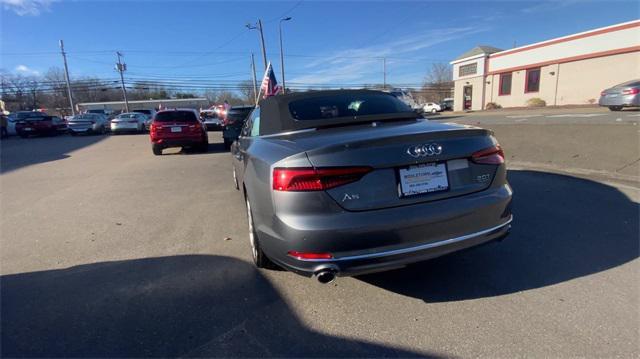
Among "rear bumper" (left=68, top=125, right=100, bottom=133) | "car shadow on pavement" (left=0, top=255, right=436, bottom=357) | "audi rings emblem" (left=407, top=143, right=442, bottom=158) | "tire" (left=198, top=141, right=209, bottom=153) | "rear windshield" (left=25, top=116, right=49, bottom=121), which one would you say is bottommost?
"car shadow on pavement" (left=0, top=255, right=436, bottom=357)

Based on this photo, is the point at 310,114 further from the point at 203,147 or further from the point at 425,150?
the point at 203,147

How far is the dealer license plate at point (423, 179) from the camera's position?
2.41 m

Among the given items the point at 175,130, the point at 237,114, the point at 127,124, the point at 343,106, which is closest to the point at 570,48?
the point at 237,114

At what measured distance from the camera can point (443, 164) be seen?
2.52 meters

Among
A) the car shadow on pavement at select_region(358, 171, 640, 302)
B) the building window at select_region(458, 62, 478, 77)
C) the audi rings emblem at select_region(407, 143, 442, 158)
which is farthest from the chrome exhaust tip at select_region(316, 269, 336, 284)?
the building window at select_region(458, 62, 478, 77)

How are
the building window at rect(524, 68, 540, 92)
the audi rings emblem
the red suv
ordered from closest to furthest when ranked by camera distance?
the audi rings emblem < the red suv < the building window at rect(524, 68, 540, 92)

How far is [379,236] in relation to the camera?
233cm

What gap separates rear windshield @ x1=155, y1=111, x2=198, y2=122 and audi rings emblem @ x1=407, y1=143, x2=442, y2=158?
444 inches

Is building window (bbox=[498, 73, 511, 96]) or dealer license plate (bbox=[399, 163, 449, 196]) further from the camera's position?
building window (bbox=[498, 73, 511, 96])

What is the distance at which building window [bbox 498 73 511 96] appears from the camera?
3716cm

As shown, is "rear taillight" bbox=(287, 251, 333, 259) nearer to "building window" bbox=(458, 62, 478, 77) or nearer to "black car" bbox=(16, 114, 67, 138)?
→ "black car" bbox=(16, 114, 67, 138)

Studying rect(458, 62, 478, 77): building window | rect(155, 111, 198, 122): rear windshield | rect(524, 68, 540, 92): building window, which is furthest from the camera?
rect(458, 62, 478, 77): building window

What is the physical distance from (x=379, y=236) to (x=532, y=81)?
38997mm

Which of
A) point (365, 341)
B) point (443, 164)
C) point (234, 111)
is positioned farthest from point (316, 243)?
point (234, 111)
